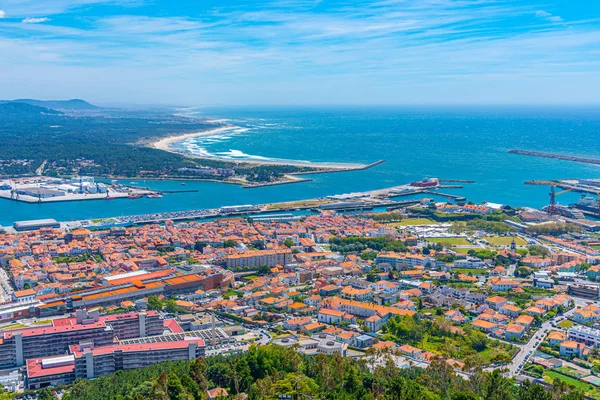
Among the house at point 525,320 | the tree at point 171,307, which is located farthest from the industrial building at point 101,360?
the house at point 525,320

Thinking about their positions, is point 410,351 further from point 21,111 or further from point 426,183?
point 21,111

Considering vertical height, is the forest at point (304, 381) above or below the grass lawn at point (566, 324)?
above

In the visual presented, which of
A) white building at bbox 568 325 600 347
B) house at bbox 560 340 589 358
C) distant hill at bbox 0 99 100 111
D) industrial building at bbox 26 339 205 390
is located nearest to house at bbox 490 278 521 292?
white building at bbox 568 325 600 347

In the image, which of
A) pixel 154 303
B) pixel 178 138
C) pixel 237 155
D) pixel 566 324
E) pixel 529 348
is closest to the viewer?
pixel 529 348

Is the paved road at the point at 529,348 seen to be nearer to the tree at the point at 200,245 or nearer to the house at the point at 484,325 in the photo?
the house at the point at 484,325

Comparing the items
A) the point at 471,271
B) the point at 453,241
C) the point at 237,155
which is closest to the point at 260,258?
the point at 471,271

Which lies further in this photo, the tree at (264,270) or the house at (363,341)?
the tree at (264,270)

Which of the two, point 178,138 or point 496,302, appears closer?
point 496,302
